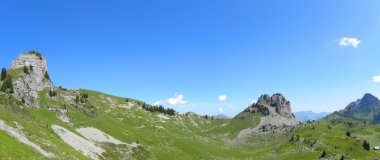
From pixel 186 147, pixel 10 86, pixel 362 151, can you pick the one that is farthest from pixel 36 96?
pixel 362 151

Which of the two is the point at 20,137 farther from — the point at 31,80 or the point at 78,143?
the point at 31,80

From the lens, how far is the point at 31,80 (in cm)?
12838

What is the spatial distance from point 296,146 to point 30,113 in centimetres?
14068

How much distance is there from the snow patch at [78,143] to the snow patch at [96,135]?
1472cm

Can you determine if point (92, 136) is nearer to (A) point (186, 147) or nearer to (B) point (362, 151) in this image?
(A) point (186, 147)

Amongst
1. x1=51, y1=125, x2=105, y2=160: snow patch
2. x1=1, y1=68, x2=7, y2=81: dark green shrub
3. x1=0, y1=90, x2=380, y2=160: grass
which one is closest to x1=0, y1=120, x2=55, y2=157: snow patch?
x1=0, y1=90, x2=380, y2=160: grass

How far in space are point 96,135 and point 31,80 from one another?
1361 inches

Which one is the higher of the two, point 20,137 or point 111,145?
point 20,137

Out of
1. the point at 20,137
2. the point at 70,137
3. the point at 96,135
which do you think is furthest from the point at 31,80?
the point at 20,137

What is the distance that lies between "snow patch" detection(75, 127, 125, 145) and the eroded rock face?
18.3 meters

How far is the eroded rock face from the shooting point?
112875 millimetres

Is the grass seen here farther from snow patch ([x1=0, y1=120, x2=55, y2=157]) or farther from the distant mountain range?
snow patch ([x1=0, y1=120, x2=55, y2=157])

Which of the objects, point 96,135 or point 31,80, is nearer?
point 96,135

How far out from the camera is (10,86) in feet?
350
